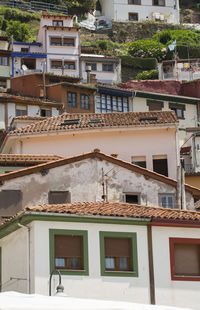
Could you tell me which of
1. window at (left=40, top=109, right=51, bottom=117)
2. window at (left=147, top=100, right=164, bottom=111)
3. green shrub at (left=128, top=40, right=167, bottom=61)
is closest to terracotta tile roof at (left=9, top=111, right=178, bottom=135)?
window at (left=40, top=109, right=51, bottom=117)

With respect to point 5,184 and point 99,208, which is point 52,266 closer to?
point 99,208

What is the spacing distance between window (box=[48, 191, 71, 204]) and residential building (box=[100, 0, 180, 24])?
244 feet

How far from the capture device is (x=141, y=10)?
10375 cm

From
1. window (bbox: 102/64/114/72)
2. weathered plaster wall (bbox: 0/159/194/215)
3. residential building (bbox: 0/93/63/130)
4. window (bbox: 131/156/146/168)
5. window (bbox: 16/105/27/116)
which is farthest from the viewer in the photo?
window (bbox: 102/64/114/72)

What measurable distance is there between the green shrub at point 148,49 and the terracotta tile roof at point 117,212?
61956 mm

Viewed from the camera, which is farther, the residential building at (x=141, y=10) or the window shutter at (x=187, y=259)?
the residential building at (x=141, y=10)

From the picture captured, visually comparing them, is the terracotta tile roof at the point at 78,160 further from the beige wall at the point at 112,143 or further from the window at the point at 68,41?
the window at the point at 68,41

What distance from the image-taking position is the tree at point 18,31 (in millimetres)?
84562

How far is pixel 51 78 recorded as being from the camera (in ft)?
192

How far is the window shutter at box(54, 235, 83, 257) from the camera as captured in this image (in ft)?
73.4

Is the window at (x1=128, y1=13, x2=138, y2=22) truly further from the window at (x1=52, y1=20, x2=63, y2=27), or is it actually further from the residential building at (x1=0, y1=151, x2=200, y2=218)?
the residential building at (x1=0, y1=151, x2=200, y2=218)

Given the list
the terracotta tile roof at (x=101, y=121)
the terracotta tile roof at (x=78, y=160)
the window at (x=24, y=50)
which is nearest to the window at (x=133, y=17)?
the window at (x=24, y=50)

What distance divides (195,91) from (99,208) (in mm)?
41191

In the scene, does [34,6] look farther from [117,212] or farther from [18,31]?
[117,212]
